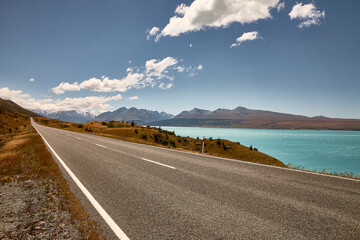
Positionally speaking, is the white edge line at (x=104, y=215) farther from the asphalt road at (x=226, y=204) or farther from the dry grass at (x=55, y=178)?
the dry grass at (x=55, y=178)

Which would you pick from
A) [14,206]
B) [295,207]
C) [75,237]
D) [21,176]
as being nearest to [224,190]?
[295,207]

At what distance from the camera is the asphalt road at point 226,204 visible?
9.98 feet

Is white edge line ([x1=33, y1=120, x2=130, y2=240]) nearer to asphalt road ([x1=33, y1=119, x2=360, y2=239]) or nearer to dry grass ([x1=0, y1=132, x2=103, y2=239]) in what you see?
asphalt road ([x1=33, y1=119, x2=360, y2=239])

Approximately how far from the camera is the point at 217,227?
314 cm

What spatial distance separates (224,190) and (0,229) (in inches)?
186

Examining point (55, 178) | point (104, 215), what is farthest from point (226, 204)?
point (55, 178)

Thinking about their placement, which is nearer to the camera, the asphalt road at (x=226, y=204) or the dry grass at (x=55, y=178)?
the asphalt road at (x=226, y=204)

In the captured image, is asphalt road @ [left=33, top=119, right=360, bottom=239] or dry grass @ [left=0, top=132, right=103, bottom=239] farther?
dry grass @ [left=0, top=132, right=103, bottom=239]

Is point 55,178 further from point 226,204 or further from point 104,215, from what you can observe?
point 226,204

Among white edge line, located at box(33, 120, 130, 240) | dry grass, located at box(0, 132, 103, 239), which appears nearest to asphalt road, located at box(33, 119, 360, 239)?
white edge line, located at box(33, 120, 130, 240)

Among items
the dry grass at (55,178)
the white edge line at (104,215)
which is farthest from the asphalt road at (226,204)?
the dry grass at (55,178)

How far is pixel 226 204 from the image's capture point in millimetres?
4051

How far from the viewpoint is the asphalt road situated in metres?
3.04

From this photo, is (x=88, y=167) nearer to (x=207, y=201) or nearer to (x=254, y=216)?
(x=207, y=201)
